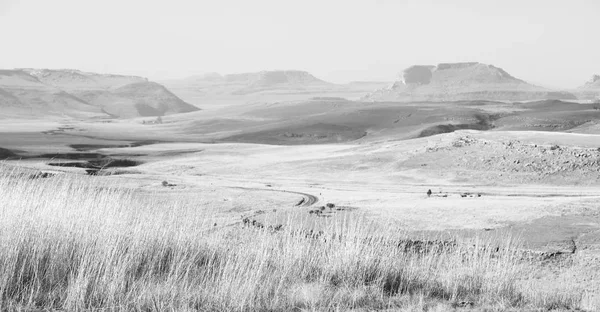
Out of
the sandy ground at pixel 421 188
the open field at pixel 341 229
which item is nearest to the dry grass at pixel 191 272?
the open field at pixel 341 229

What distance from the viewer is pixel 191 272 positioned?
10836 millimetres

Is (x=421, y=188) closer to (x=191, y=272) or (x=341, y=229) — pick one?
(x=341, y=229)

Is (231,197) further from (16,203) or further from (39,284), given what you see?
(39,284)

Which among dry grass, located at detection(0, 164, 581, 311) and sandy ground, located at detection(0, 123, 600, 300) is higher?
dry grass, located at detection(0, 164, 581, 311)

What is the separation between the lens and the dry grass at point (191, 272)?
30.7 ft

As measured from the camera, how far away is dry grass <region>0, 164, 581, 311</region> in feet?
30.7

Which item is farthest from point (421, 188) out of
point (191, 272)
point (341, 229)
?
point (191, 272)

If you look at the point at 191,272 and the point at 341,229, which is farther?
the point at 341,229

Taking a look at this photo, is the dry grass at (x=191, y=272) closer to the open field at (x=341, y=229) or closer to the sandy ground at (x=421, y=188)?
the open field at (x=341, y=229)

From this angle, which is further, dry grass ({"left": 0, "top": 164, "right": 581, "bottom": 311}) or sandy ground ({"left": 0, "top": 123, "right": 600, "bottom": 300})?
sandy ground ({"left": 0, "top": 123, "right": 600, "bottom": 300})

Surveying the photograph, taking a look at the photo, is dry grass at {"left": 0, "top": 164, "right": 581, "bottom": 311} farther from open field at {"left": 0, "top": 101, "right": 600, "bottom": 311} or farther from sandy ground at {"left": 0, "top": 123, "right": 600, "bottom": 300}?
sandy ground at {"left": 0, "top": 123, "right": 600, "bottom": 300}

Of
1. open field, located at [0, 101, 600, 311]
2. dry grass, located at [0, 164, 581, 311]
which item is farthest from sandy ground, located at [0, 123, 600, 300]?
dry grass, located at [0, 164, 581, 311]

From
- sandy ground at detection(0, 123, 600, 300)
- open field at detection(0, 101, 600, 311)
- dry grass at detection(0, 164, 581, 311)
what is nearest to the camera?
dry grass at detection(0, 164, 581, 311)

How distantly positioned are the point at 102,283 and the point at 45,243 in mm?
1445
